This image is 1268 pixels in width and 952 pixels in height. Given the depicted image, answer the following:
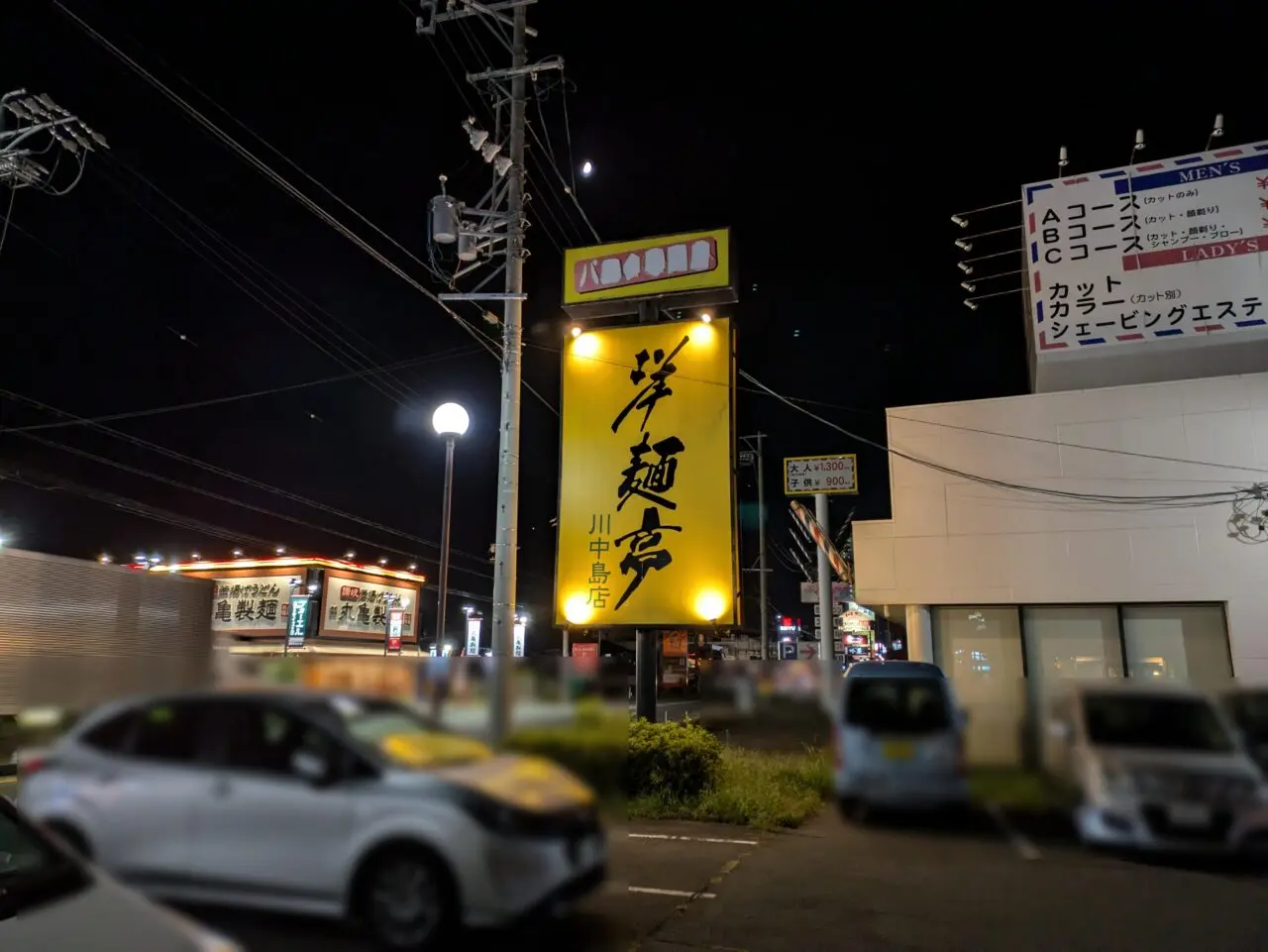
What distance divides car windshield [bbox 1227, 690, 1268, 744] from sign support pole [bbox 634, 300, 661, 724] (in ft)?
17.2

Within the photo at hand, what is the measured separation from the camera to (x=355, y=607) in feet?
16.9

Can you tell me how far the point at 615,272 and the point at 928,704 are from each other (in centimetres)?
544

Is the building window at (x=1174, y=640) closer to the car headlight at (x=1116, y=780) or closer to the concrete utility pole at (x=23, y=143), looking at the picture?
the car headlight at (x=1116, y=780)

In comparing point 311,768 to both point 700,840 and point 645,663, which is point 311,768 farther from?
point 645,663

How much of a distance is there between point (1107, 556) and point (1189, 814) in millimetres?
1545

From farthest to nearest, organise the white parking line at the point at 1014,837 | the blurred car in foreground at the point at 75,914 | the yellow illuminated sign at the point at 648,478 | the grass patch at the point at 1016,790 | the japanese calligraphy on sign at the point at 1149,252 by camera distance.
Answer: the japanese calligraphy on sign at the point at 1149,252, the yellow illuminated sign at the point at 648,478, the blurred car in foreground at the point at 75,914, the white parking line at the point at 1014,837, the grass patch at the point at 1016,790

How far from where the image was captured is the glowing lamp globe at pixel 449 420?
6.97 m

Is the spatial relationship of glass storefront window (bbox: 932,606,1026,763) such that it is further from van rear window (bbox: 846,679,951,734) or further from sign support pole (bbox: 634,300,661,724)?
sign support pole (bbox: 634,300,661,724)

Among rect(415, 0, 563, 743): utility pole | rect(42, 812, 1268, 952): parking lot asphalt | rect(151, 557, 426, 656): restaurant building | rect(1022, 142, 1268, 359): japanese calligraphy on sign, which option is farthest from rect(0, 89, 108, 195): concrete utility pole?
rect(1022, 142, 1268, 359): japanese calligraphy on sign

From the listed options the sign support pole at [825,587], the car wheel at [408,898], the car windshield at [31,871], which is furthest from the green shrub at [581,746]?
the car windshield at [31,871]

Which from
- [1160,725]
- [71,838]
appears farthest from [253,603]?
[1160,725]

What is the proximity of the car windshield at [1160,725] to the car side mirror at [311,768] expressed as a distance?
5.73 feet

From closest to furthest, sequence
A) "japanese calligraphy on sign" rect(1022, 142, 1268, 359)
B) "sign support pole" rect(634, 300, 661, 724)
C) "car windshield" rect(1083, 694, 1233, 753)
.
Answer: "car windshield" rect(1083, 694, 1233, 753) → "sign support pole" rect(634, 300, 661, 724) → "japanese calligraphy on sign" rect(1022, 142, 1268, 359)

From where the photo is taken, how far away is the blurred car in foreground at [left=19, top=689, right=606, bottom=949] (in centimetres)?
179
